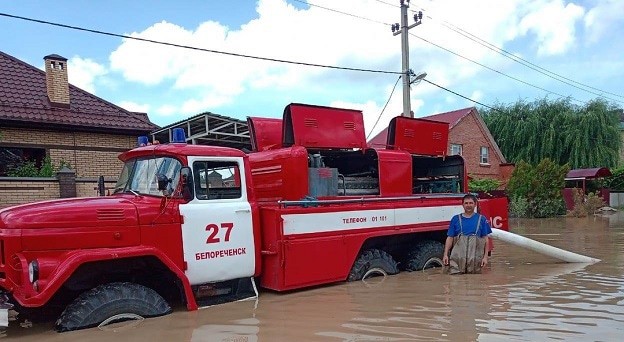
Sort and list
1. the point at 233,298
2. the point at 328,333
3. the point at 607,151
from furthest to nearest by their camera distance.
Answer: the point at 607,151
the point at 233,298
the point at 328,333

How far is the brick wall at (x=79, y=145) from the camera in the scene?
1441cm

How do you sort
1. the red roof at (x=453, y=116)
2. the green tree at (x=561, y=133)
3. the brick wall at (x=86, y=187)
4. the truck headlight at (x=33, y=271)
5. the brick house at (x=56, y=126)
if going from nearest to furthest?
1. the truck headlight at (x=33, y=271)
2. the brick wall at (x=86, y=187)
3. the brick house at (x=56, y=126)
4. the red roof at (x=453, y=116)
5. the green tree at (x=561, y=133)

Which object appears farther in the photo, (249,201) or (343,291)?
(343,291)

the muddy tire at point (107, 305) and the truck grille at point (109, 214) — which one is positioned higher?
the truck grille at point (109, 214)

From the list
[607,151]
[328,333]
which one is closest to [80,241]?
[328,333]

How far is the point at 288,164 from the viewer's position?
7.34 meters

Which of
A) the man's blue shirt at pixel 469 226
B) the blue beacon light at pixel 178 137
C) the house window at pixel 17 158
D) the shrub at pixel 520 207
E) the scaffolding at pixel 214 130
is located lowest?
the shrub at pixel 520 207

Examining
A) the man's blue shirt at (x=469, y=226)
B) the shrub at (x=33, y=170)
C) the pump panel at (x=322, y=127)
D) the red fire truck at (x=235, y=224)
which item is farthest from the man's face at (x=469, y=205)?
the shrub at (x=33, y=170)

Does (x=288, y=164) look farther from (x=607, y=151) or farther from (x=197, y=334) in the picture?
(x=607, y=151)

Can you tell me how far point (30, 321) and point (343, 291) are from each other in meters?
3.78

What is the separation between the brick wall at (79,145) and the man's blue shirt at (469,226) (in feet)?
33.2

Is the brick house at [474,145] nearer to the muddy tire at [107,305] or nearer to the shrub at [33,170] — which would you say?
the shrub at [33,170]

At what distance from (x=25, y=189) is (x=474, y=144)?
87.1ft

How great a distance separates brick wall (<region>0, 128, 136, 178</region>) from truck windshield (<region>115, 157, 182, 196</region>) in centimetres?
907
